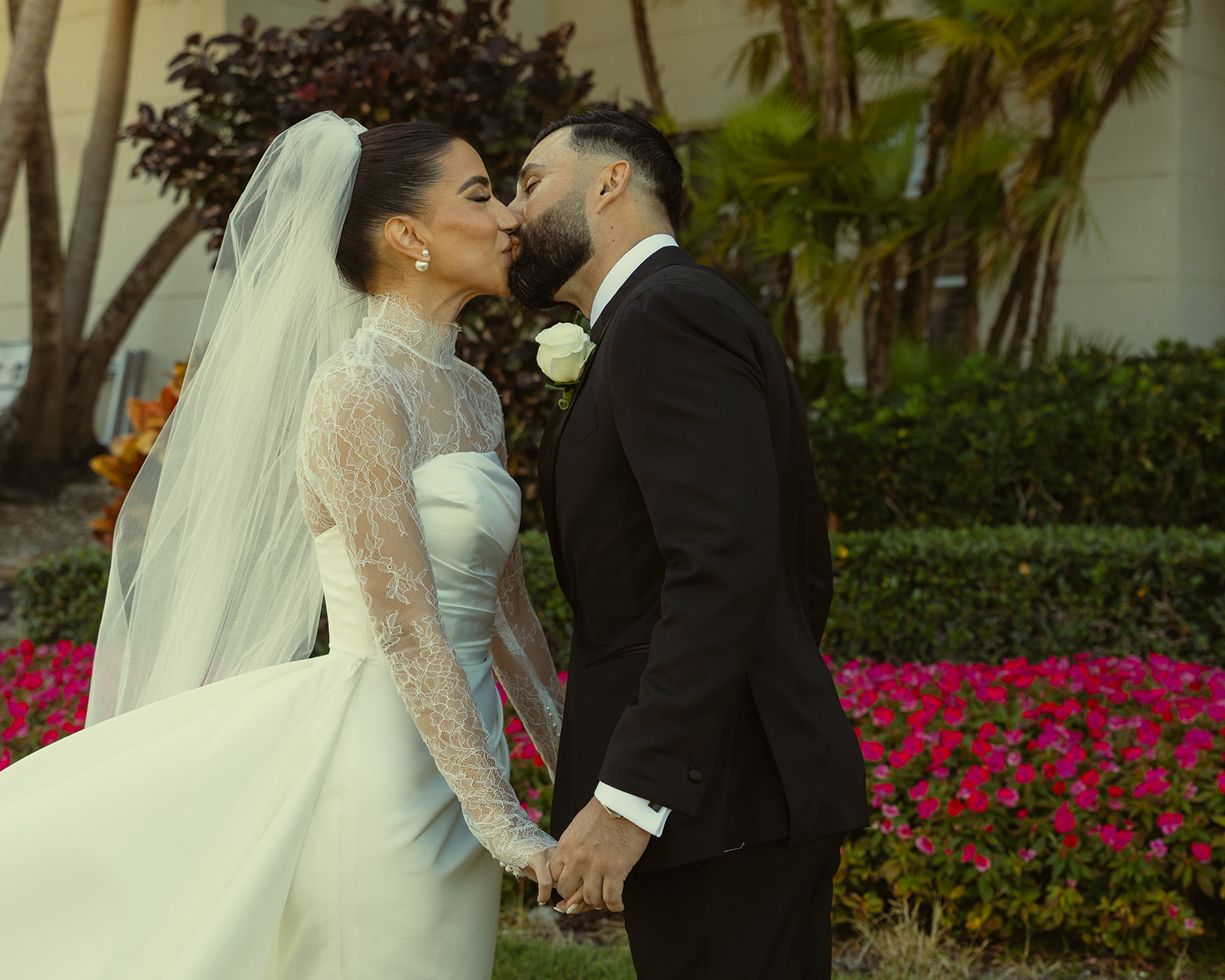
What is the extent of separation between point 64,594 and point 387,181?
444cm

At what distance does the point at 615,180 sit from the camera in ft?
7.08

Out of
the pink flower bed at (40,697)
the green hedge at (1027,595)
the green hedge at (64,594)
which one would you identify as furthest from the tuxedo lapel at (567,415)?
the green hedge at (64,594)

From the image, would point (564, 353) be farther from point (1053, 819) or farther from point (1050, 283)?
point (1050, 283)

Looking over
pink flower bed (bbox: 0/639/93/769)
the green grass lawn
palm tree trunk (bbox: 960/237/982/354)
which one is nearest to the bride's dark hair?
the green grass lawn

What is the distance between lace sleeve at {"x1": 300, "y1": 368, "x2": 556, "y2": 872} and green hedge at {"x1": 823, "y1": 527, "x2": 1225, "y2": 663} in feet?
10.6

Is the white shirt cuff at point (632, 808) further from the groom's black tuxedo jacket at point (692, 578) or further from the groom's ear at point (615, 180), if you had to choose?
the groom's ear at point (615, 180)

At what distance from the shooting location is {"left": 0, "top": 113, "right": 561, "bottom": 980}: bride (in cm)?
199

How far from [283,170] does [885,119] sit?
554 centimetres

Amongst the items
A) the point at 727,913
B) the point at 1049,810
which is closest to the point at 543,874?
the point at 727,913

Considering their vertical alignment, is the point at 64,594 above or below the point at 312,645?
below

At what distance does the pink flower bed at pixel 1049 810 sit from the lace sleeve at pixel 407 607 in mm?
1938

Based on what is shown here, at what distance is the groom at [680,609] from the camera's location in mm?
1738

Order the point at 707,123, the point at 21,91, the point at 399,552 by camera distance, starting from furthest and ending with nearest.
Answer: the point at 707,123, the point at 21,91, the point at 399,552

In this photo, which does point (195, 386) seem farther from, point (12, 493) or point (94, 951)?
point (12, 493)
